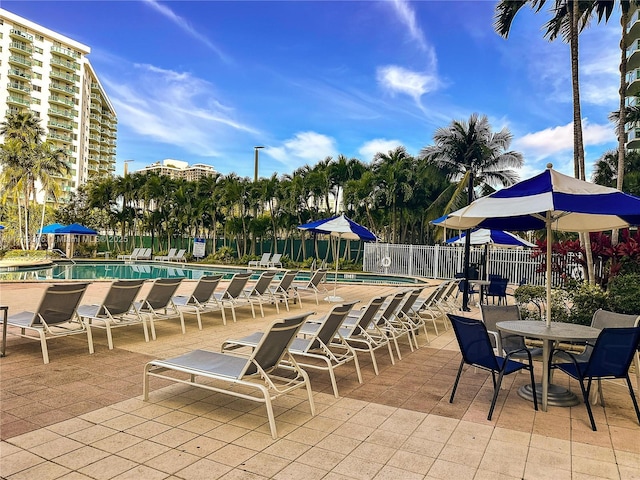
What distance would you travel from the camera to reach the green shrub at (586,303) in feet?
21.8

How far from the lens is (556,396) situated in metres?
4.39

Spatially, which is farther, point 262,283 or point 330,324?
point 262,283

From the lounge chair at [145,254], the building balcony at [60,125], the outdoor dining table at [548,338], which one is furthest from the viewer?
the building balcony at [60,125]

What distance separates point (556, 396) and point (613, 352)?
803mm

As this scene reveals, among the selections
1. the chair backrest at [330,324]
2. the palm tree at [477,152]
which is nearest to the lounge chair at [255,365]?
the chair backrest at [330,324]

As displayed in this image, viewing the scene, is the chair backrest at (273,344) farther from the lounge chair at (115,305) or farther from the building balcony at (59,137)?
the building balcony at (59,137)

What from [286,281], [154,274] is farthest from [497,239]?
[154,274]

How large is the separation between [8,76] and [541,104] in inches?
2655

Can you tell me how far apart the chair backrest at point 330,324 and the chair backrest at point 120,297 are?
9.97 feet

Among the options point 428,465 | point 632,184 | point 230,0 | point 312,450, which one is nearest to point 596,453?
point 428,465

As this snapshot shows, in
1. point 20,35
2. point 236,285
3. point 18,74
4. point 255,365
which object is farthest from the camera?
point 20,35

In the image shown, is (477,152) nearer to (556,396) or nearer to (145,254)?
(556,396)

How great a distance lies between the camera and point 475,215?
4.48 metres

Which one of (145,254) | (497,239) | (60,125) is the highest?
(60,125)
